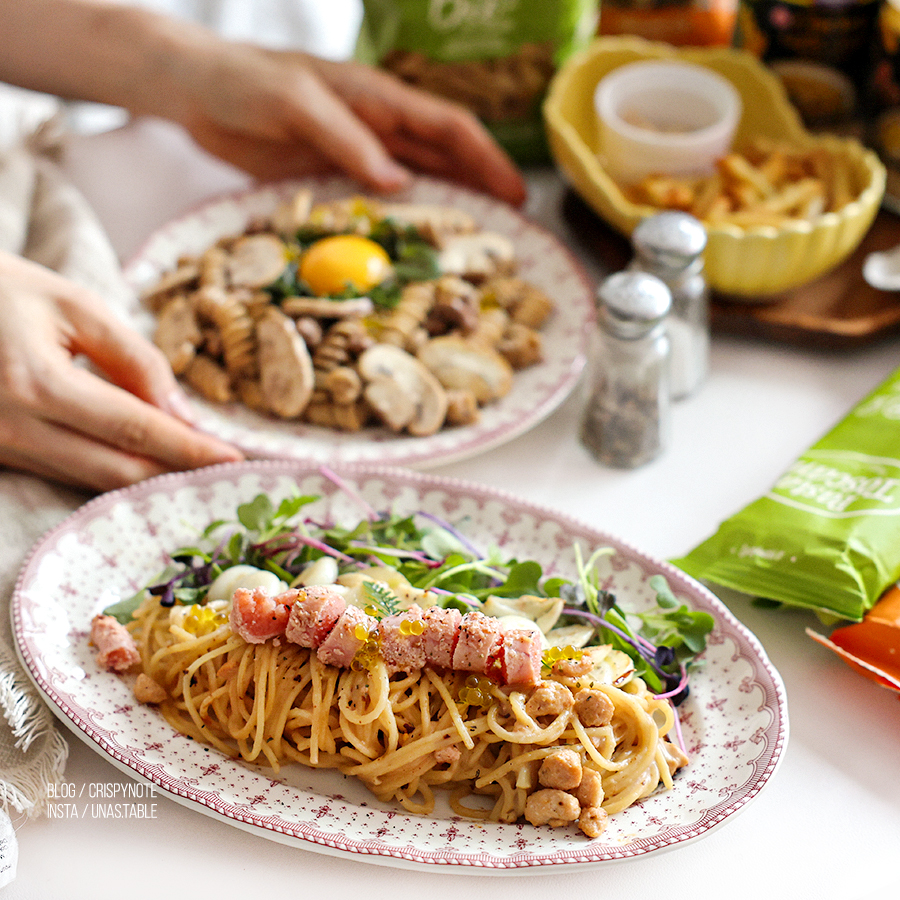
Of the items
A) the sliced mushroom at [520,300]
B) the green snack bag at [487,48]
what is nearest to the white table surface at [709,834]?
the sliced mushroom at [520,300]

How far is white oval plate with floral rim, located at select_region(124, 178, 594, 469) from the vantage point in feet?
5.12

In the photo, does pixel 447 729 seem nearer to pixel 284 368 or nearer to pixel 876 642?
pixel 876 642

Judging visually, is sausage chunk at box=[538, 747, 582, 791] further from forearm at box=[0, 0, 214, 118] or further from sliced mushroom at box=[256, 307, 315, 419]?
forearm at box=[0, 0, 214, 118]

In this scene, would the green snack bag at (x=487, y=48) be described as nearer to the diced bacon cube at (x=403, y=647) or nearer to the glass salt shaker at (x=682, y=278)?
the glass salt shaker at (x=682, y=278)

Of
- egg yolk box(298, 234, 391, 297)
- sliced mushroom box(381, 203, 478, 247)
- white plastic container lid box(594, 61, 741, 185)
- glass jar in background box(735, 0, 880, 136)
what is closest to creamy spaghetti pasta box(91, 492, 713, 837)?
egg yolk box(298, 234, 391, 297)

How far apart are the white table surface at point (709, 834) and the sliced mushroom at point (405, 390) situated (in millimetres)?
97

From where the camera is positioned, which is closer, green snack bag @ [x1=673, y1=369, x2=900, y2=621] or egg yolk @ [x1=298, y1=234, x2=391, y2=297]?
green snack bag @ [x1=673, y1=369, x2=900, y2=621]

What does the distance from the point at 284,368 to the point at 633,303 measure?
569mm

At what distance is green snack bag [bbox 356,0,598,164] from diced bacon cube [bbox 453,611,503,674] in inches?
55.9

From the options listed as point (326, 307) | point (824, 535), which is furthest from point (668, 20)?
point (824, 535)

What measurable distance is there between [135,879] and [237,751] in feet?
0.54

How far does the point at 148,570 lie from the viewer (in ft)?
4.43

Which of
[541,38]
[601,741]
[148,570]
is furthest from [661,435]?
[541,38]

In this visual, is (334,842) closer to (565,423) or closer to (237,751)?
(237,751)
